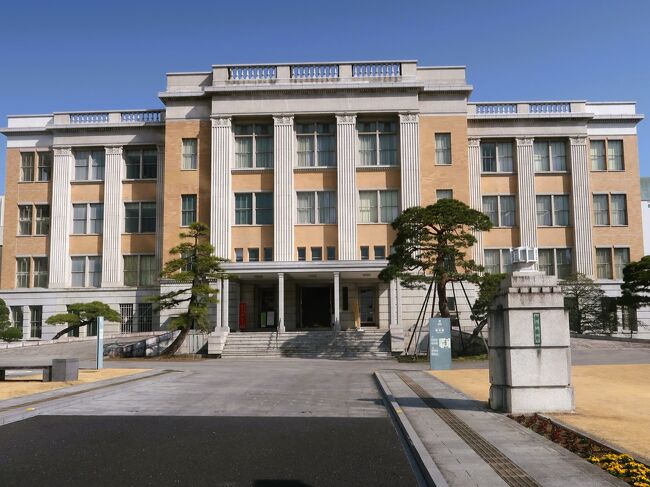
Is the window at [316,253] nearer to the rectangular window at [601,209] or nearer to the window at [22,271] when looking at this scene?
the rectangular window at [601,209]

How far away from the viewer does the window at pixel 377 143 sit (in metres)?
43.1

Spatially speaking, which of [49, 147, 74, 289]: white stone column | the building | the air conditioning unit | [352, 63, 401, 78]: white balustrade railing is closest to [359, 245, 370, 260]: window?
the building

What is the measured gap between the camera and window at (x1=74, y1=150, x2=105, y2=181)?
46.8 m

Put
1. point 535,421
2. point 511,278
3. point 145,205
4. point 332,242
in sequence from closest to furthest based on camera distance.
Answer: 1. point 535,421
2. point 511,278
3. point 332,242
4. point 145,205

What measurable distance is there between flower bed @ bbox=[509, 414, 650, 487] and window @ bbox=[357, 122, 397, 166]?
33.1 meters

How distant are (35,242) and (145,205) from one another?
340 inches

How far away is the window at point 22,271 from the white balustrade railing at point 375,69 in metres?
27.1

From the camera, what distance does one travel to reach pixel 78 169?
4700 centimetres

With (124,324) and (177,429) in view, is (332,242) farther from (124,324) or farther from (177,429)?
(177,429)

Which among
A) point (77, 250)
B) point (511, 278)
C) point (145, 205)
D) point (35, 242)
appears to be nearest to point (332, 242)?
point (145, 205)

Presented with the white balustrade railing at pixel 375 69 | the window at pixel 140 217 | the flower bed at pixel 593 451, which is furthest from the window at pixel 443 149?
the flower bed at pixel 593 451

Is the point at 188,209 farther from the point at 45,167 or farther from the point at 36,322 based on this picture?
the point at 36,322

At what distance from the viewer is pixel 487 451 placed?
8.35 m

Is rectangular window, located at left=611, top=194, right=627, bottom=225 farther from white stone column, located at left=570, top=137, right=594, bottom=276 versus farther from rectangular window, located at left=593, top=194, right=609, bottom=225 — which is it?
white stone column, located at left=570, top=137, right=594, bottom=276
